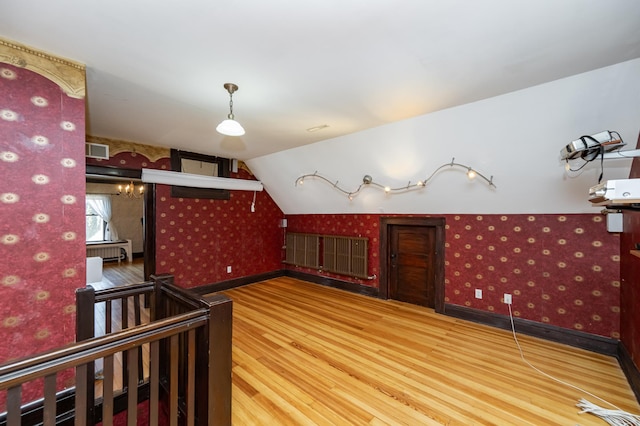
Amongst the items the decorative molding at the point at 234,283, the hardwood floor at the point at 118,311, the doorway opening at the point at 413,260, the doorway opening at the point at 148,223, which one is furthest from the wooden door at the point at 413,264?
the doorway opening at the point at 148,223

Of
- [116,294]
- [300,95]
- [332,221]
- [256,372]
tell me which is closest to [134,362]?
[116,294]

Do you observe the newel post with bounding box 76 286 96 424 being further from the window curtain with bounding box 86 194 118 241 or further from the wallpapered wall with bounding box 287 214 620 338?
the window curtain with bounding box 86 194 118 241

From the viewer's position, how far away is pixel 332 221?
5.42 m

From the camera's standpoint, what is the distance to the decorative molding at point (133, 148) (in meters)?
3.93

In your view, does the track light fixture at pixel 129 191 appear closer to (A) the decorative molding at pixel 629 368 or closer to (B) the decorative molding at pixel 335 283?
(B) the decorative molding at pixel 335 283

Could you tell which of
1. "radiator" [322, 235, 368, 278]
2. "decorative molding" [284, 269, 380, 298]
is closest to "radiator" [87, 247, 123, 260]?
"decorative molding" [284, 269, 380, 298]

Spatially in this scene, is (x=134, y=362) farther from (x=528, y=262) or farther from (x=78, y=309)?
(x=528, y=262)

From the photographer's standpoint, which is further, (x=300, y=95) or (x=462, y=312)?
(x=462, y=312)

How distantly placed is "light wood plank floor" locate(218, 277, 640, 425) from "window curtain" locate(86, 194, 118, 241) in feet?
24.3

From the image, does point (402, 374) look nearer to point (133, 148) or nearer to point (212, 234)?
point (212, 234)

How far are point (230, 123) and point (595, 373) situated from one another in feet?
13.3

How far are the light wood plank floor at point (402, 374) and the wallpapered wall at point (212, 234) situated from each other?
1.63 metres

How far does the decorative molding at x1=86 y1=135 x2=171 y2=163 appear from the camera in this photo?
3.93 metres

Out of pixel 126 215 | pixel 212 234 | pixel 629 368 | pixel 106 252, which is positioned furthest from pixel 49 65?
pixel 126 215
